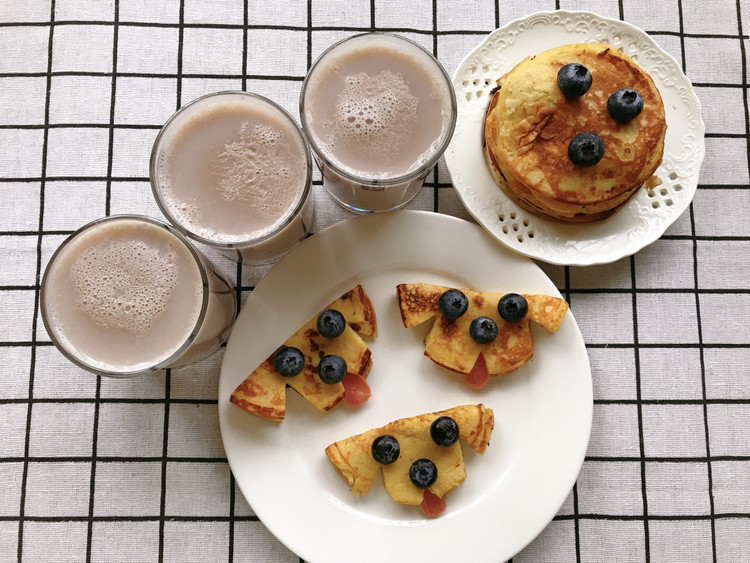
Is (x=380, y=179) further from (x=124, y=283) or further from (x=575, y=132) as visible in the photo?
(x=124, y=283)

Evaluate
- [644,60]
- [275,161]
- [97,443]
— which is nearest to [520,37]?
[644,60]

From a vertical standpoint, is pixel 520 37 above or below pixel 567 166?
above

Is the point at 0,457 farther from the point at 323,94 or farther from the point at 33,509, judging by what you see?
the point at 323,94

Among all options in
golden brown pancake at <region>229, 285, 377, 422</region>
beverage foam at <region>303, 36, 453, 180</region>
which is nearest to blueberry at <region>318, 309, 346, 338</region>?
golden brown pancake at <region>229, 285, 377, 422</region>

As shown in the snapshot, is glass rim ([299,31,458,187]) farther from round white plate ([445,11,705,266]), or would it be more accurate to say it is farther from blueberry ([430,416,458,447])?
blueberry ([430,416,458,447])

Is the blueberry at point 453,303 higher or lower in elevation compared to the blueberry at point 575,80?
lower

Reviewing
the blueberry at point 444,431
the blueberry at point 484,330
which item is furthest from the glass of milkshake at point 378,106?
the blueberry at point 444,431

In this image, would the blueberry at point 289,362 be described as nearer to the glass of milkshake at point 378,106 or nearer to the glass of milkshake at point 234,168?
the glass of milkshake at point 234,168
